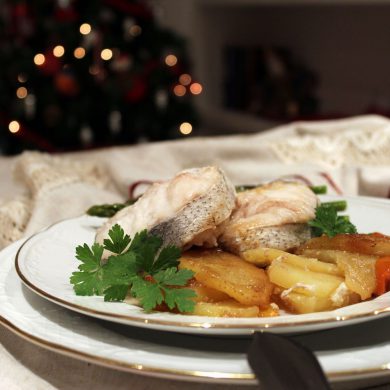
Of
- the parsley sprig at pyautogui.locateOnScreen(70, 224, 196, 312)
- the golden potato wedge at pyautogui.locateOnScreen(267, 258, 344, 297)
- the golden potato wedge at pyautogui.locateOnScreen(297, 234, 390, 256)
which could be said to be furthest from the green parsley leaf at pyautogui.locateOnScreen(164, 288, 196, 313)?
the golden potato wedge at pyautogui.locateOnScreen(297, 234, 390, 256)

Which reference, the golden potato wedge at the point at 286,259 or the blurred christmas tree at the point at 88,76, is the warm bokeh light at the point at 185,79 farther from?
the golden potato wedge at the point at 286,259

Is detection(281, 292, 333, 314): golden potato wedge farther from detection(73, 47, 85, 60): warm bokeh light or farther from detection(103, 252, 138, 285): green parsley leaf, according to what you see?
detection(73, 47, 85, 60): warm bokeh light

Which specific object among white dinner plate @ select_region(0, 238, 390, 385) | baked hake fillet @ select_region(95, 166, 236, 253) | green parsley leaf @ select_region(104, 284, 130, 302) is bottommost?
white dinner plate @ select_region(0, 238, 390, 385)

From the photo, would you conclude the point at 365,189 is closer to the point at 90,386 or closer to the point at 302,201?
the point at 302,201

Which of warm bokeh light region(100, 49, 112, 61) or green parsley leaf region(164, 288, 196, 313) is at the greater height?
green parsley leaf region(164, 288, 196, 313)

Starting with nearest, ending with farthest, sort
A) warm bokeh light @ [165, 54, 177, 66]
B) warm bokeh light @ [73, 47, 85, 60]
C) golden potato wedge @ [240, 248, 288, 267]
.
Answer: golden potato wedge @ [240, 248, 288, 267] → warm bokeh light @ [73, 47, 85, 60] → warm bokeh light @ [165, 54, 177, 66]

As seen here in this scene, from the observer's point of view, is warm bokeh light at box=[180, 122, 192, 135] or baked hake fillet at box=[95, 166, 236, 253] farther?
warm bokeh light at box=[180, 122, 192, 135]

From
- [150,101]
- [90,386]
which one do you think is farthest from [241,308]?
[150,101]

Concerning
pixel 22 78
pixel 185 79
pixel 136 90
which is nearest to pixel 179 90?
pixel 185 79

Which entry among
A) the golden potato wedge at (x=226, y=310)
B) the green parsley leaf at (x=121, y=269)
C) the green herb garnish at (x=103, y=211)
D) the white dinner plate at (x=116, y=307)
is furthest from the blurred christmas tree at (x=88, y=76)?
the golden potato wedge at (x=226, y=310)
